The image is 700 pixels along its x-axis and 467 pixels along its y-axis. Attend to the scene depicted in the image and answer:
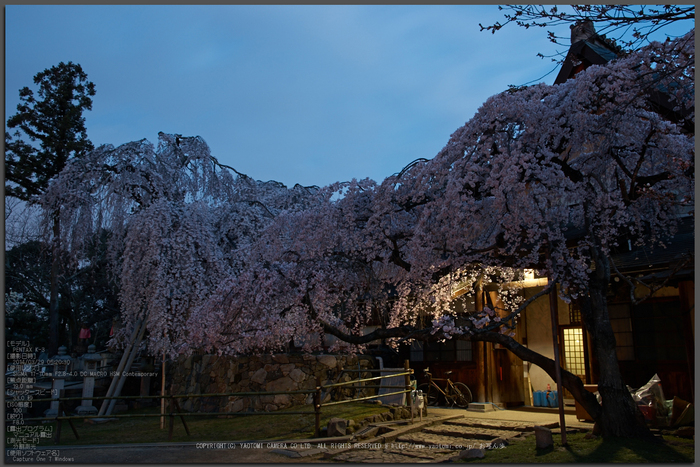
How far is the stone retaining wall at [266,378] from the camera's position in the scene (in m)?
11.2

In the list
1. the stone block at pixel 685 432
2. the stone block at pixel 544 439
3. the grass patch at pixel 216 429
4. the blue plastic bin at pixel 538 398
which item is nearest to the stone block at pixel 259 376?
the grass patch at pixel 216 429

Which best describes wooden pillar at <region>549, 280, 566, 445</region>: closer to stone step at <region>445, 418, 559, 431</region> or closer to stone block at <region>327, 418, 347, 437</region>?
stone step at <region>445, 418, 559, 431</region>

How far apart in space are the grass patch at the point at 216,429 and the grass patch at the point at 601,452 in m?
3.20

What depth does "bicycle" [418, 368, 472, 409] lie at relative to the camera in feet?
37.4

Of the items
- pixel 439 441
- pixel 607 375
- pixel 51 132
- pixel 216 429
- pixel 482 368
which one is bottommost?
pixel 216 429

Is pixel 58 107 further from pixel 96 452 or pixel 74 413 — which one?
pixel 96 452

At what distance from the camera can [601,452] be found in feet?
18.9

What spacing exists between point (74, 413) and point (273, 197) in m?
8.06

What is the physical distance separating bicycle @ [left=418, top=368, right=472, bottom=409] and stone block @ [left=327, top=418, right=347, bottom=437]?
12.8 feet

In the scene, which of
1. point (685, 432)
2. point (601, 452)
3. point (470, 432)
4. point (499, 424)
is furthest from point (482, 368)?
point (601, 452)

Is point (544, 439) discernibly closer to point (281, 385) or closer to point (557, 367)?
point (557, 367)

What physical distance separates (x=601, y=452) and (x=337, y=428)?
3969 mm

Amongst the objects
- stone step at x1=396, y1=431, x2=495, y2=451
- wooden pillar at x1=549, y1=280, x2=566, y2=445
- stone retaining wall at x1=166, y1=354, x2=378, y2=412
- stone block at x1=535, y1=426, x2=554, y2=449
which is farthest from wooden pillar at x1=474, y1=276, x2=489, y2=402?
stone block at x1=535, y1=426, x2=554, y2=449

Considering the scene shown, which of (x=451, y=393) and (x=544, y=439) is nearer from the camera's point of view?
(x=544, y=439)
